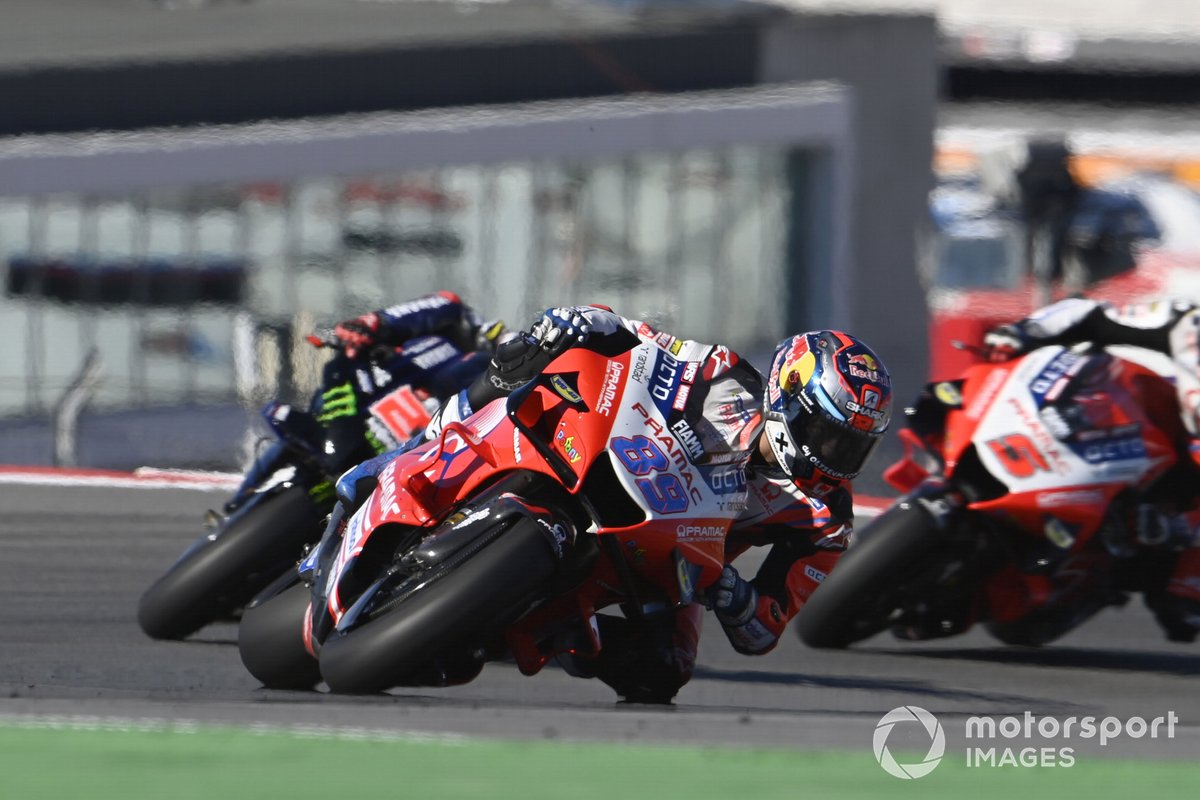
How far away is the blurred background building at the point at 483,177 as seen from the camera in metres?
19.7

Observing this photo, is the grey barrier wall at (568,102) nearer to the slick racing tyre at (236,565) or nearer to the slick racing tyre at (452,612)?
the slick racing tyre at (236,565)

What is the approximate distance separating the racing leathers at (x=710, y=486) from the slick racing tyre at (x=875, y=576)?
52.6 inches

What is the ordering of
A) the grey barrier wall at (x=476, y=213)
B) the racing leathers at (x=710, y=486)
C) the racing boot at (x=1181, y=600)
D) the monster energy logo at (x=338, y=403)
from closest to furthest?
1. the racing leathers at (x=710, y=486)
2. the monster energy logo at (x=338, y=403)
3. the racing boot at (x=1181, y=600)
4. the grey barrier wall at (x=476, y=213)

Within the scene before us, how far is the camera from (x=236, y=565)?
6402mm

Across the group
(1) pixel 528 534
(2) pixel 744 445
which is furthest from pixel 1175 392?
(1) pixel 528 534

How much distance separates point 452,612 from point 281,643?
3.51ft

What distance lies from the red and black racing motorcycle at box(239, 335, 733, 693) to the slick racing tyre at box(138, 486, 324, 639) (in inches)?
49.0

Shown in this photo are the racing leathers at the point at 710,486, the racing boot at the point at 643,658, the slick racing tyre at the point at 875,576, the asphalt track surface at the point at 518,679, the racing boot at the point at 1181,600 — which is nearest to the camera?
the asphalt track surface at the point at 518,679

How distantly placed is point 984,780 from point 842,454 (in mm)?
1198

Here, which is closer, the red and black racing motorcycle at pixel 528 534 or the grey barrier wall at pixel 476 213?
the red and black racing motorcycle at pixel 528 534

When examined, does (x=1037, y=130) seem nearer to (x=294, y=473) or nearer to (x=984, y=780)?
(x=294, y=473)

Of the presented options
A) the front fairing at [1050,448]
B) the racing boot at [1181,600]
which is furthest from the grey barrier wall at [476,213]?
the racing boot at [1181,600]

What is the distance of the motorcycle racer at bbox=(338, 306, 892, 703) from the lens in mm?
4863

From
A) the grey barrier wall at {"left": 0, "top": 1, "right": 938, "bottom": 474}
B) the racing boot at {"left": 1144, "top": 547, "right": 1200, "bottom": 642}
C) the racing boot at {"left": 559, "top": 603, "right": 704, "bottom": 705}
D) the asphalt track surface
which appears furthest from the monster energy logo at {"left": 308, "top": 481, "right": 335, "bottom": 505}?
the grey barrier wall at {"left": 0, "top": 1, "right": 938, "bottom": 474}
